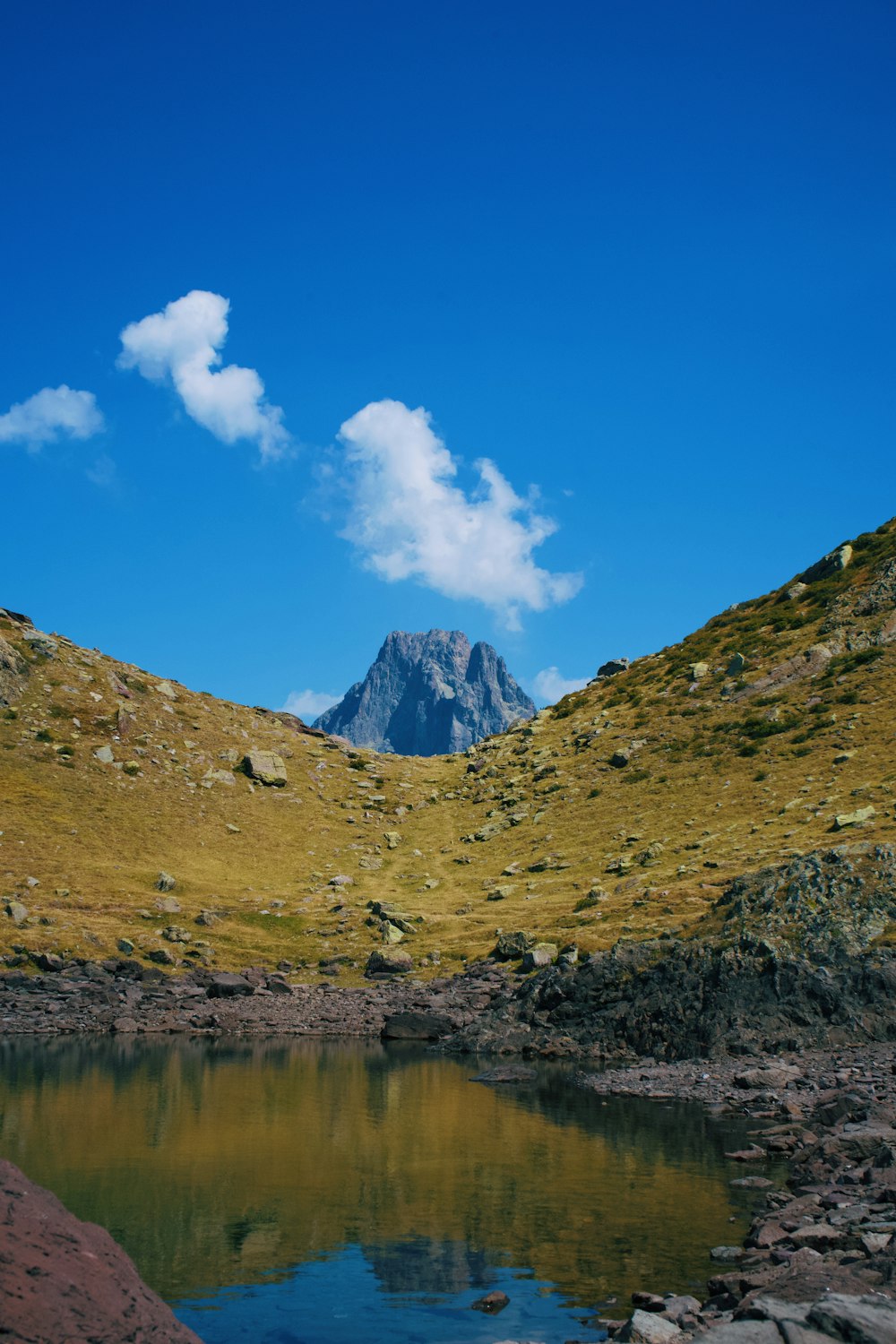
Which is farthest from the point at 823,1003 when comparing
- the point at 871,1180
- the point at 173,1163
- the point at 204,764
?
the point at 204,764

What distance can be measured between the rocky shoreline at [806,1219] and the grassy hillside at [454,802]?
25.9 m

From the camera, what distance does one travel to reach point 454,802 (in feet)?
463

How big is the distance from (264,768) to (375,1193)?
107459 mm

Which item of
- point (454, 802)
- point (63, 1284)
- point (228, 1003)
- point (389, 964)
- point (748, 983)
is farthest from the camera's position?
point (454, 802)

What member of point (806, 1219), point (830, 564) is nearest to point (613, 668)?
point (830, 564)

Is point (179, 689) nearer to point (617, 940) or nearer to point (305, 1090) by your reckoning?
point (617, 940)

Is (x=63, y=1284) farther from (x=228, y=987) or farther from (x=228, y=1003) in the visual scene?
(x=228, y=987)

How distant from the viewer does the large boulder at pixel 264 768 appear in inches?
5300

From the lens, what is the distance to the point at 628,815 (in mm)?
112062

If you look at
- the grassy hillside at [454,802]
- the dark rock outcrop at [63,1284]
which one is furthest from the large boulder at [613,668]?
the dark rock outcrop at [63,1284]

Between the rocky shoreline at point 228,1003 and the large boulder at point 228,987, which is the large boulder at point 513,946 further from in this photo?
the large boulder at point 228,987

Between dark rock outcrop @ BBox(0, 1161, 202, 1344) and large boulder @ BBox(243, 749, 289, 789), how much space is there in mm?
120947

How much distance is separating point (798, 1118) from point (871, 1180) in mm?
13173

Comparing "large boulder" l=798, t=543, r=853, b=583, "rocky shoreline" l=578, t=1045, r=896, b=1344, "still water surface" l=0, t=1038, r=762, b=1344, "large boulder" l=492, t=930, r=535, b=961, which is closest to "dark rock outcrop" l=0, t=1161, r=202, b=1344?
"still water surface" l=0, t=1038, r=762, b=1344
